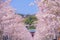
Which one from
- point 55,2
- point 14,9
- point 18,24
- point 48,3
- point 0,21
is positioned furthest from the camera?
point 18,24

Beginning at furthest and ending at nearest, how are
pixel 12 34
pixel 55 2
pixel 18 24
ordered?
1. pixel 18 24
2. pixel 12 34
3. pixel 55 2

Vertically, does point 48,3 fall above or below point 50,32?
above

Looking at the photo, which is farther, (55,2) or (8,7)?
(8,7)

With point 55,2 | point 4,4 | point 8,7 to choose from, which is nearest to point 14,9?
point 8,7

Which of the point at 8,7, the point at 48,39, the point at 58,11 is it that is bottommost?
the point at 48,39

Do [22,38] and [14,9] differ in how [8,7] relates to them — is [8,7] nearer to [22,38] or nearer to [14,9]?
[14,9]

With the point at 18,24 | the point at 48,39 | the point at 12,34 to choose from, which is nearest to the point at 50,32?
the point at 48,39

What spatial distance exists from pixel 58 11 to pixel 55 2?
48cm

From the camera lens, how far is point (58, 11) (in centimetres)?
738

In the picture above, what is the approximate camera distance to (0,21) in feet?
37.7

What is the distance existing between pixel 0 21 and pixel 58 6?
15.6 feet

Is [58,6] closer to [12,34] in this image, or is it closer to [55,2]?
[55,2]

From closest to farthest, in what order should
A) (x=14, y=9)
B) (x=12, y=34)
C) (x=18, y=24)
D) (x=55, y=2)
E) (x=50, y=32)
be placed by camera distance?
1. (x=55, y=2)
2. (x=50, y=32)
3. (x=14, y=9)
4. (x=12, y=34)
5. (x=18, y=24)

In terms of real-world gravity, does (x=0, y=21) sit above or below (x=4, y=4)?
below
